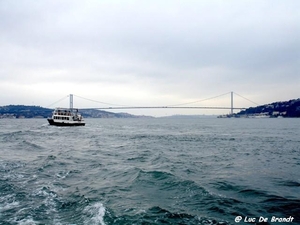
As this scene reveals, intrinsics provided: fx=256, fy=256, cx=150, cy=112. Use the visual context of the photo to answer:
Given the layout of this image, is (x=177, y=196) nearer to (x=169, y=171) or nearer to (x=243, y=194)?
(x=243, y=194)

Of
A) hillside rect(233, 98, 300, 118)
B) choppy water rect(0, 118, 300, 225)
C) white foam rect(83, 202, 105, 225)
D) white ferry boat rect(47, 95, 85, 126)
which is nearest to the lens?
white foam rect(83, 202, 105, 225)

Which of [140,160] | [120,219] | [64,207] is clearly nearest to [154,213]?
[120,219]

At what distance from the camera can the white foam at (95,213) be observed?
21.8 feet

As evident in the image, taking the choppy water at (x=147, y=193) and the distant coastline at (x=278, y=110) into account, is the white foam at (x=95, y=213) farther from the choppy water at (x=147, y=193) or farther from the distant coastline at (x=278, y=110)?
the distant coastline at (x=278, y=110)

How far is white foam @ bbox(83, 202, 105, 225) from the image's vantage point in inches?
262

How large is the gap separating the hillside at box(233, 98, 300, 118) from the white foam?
162 m

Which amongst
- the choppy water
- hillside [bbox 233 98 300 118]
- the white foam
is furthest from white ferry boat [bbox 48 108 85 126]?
hillside [bbox 233 98 300 118]

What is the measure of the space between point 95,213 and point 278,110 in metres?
176

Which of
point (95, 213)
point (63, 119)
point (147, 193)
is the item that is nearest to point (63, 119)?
point (63, 119)

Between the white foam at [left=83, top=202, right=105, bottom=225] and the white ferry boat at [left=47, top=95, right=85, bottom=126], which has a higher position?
the white ferry boat at [left=47, top=95, right=85, bottom=126]

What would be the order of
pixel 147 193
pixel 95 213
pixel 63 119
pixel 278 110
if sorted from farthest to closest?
pixel 278 110, pixel 63 119, pixel 147 193, pixel 95 213

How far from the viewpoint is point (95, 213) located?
7148 mm

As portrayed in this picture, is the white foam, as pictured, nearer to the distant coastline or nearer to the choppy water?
the choppy water

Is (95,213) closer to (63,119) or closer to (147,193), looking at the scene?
(147,193)
